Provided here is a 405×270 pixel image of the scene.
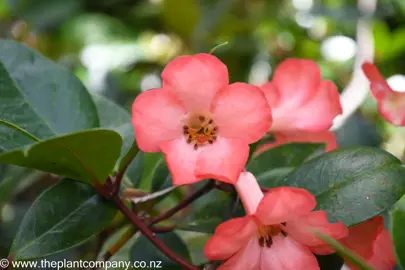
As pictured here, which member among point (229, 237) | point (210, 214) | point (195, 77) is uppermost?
point (195, 77)

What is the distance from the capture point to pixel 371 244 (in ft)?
1.86

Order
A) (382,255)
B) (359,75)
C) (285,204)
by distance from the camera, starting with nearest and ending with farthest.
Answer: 1. (285,204)
2. (382,255)
3. (359,75)

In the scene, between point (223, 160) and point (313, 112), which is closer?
point (223, 160)

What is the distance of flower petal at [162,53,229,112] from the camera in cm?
52

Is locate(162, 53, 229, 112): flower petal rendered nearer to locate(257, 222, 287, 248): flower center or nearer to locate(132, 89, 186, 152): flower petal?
locate(132, 89, 186, 152): flower petal

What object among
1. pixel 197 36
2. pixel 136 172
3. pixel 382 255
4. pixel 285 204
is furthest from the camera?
pixel 197 36

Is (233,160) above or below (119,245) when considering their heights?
above

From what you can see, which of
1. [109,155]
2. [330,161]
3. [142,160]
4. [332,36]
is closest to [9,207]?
[142,160]

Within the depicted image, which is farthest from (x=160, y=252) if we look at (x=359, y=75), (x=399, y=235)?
(x=359, y=75)

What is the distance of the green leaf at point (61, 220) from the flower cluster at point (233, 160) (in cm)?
12

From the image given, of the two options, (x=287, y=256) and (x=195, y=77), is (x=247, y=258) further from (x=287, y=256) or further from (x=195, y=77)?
(x=195, y=77)

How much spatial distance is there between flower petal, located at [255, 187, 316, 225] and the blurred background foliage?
3.15ft

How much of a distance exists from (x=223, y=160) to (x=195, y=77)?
0.09m

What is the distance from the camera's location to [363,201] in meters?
0.55
